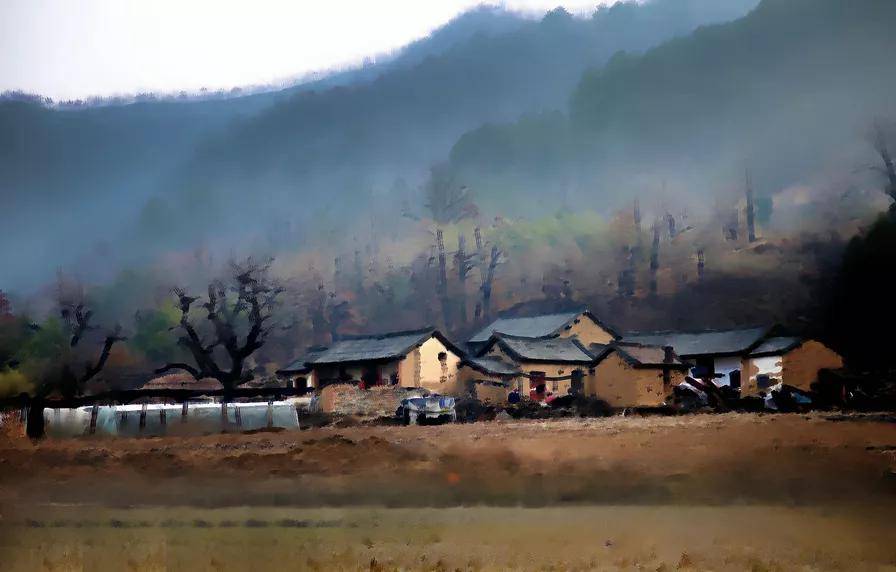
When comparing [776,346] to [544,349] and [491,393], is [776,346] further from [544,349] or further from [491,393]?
[491,393]

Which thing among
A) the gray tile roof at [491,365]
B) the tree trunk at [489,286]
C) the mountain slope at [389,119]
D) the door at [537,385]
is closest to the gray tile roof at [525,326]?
the tree trunk at [489,286]

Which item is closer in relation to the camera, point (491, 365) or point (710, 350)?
point (710, 350)

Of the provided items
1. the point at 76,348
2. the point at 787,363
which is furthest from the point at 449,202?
the point at 76,348

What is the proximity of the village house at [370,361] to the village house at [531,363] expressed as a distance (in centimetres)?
105

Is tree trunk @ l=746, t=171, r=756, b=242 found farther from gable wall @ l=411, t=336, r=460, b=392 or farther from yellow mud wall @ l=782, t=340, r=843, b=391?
gable wall @ l=411, t=336, r=460, b=392

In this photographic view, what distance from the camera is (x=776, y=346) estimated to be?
15.7 metres

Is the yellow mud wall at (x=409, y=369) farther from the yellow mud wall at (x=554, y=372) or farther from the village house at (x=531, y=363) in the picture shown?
the yellow mud wall at (x=554, y=372)

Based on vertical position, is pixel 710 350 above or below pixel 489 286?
below

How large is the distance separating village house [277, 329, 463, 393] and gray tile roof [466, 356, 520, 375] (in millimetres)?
877

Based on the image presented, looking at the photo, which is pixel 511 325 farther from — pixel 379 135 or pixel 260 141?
pixel 260 141

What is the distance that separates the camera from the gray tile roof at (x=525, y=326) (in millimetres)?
18200

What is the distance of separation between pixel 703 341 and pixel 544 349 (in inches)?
129

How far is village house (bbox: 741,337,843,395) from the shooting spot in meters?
15.3

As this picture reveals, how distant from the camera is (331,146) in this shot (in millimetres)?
18969
